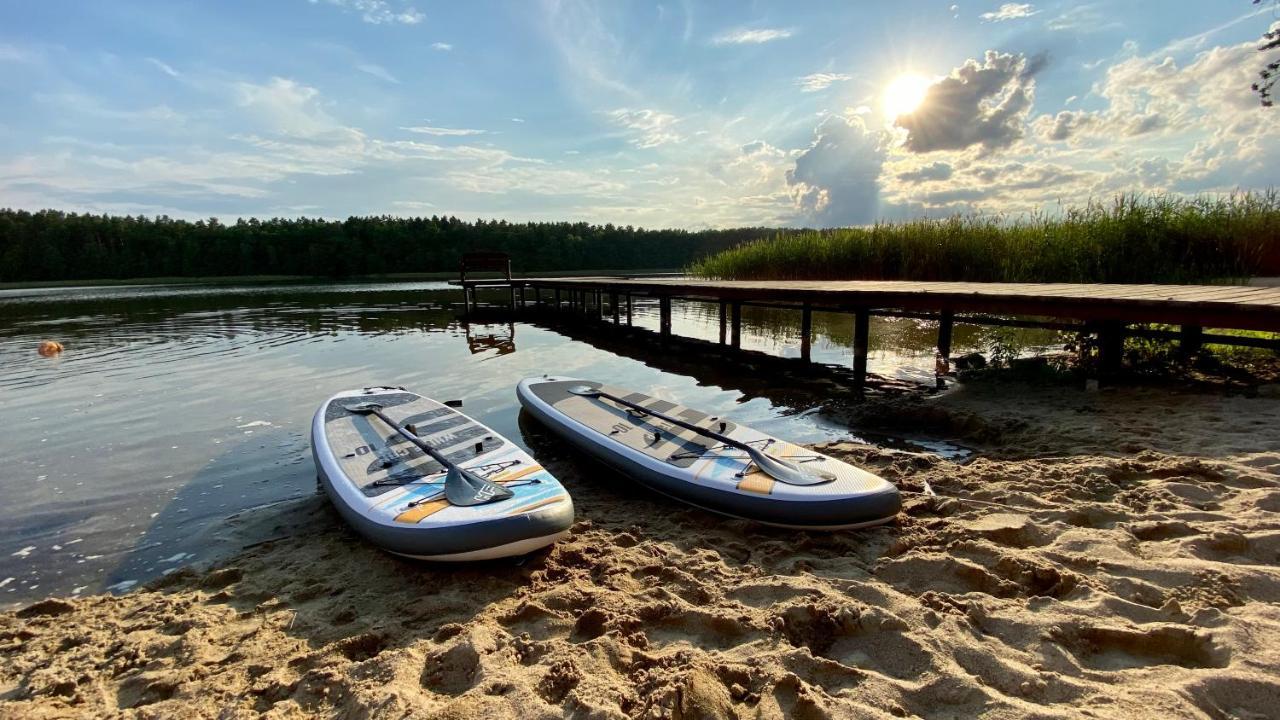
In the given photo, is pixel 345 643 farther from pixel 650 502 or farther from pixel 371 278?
pixel 371 278

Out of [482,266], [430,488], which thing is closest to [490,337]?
[482,266]

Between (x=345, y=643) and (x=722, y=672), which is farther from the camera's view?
(x=345, y=643)

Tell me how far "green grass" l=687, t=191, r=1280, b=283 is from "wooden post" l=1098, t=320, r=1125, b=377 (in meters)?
3.77

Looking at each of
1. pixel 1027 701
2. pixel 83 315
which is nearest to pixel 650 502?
pixel 1027 701

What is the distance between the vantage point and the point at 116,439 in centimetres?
593

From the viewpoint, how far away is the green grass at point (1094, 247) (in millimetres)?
8492

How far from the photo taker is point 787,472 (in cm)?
354

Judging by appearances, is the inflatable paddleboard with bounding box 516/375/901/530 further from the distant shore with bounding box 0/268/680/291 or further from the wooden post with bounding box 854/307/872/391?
the distant shore with bounding box 0/268/680/291

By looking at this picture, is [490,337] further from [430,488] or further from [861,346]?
[430,488]

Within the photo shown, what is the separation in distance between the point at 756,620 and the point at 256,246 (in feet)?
221

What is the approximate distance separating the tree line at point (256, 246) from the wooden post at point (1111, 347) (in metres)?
48.0

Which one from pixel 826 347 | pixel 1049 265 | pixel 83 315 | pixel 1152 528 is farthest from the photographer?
pixel 83 315

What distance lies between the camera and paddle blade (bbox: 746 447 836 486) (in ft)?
11.3

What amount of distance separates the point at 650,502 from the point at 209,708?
255 centimetres
